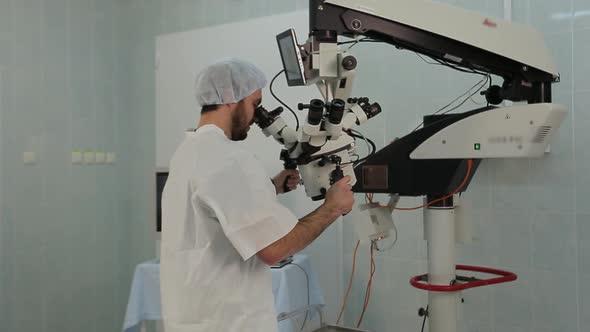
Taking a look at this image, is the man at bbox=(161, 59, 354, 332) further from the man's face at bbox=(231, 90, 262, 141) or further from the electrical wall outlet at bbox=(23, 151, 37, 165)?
the electrical wall outlet at bbox=(23, 151, 37, 165)

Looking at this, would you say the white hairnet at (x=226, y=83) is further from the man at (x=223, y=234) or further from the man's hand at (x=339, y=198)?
the man's hand at (x=339, y=198)

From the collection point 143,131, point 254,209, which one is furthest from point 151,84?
point 254,209

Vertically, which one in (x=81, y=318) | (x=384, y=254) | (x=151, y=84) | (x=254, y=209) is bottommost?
(x=81, y=318)

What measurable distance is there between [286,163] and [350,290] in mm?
1231

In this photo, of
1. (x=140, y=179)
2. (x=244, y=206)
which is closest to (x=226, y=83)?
(x=244, y=206)

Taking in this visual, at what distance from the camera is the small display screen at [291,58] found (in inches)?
56.0

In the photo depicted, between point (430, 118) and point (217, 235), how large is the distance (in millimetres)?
902

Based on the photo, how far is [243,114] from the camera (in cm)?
169

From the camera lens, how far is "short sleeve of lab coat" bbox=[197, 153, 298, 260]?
1410 millimetres

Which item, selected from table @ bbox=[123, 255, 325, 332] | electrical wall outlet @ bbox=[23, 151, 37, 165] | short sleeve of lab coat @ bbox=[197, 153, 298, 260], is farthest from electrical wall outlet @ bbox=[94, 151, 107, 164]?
short sleeve of lab coat @ bbox=[197, 153, 298, 260]

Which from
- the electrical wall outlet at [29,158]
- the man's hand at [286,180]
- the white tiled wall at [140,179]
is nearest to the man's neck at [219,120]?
the man's hand at [286,180]

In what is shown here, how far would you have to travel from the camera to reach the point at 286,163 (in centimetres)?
171

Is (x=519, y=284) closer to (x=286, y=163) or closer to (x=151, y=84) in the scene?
(x=286, y=163)

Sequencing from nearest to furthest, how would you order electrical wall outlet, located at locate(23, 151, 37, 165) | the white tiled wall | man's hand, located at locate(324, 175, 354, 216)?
man's hand, located at locate(324, 175, 354, 216) < the white tiled wall < electrical wall outlet, located at locate(23, 151, 37, 165)
